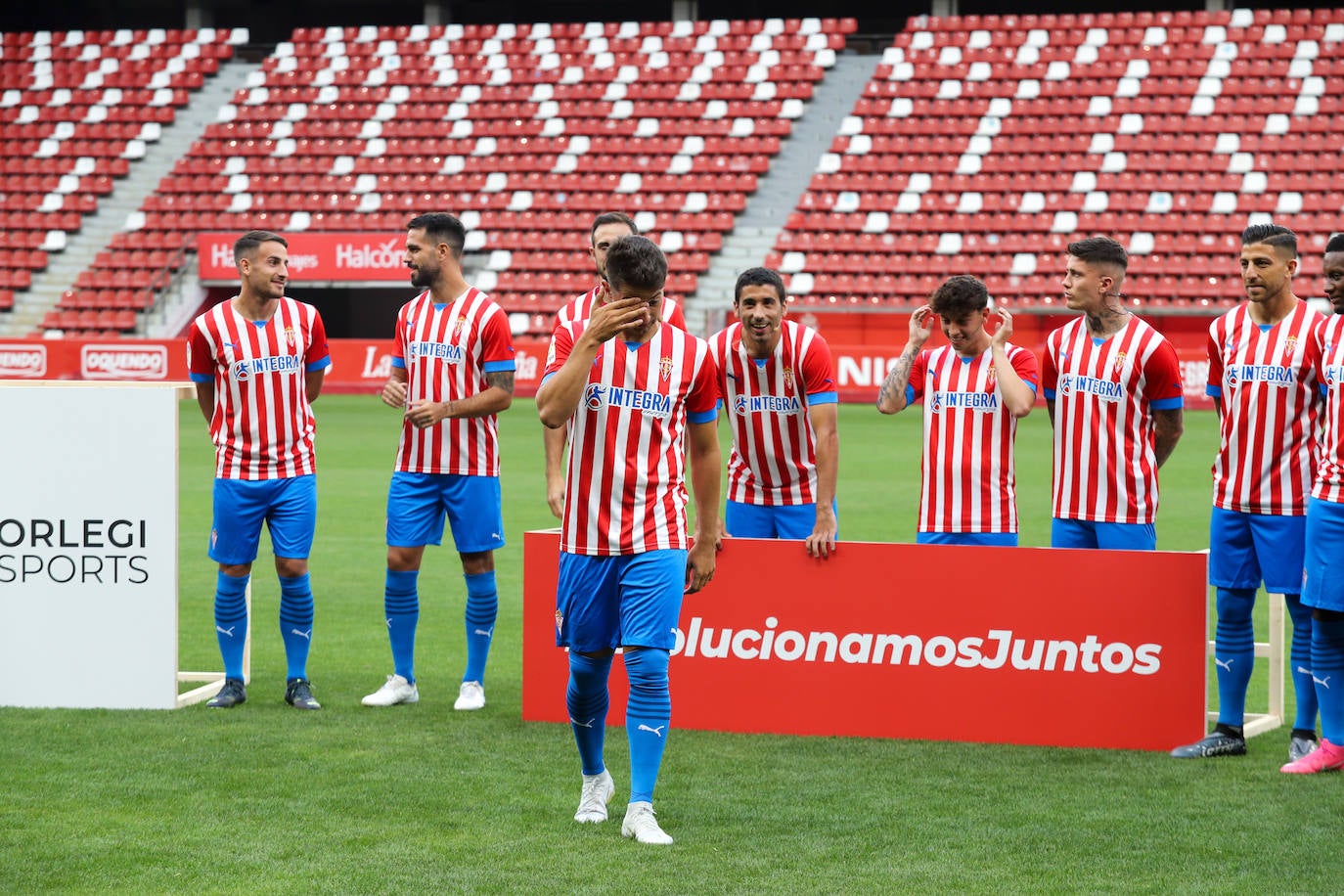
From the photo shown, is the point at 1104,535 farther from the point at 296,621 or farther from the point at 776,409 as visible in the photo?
the point at 296,621

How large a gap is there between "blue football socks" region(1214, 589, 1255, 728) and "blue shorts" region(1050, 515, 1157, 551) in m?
0.37

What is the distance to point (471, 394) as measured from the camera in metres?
6.87

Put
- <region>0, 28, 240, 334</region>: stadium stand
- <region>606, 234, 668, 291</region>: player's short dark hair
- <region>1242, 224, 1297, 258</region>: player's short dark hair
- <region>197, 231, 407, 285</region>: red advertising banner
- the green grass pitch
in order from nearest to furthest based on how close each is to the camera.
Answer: the green grass pitch, <region>606, 234, 668, 291</region>: player's short dark hair, <region>1242, 224, 1297, 258</region>: player's short dark hair, <region>197, 231, 407, 285</region>: red advertising banner, <region>0, 28, 240, 334</region>: stadium stand

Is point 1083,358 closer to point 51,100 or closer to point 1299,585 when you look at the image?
point 1299,585

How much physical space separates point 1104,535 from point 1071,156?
22791mm

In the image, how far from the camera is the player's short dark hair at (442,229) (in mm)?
6738

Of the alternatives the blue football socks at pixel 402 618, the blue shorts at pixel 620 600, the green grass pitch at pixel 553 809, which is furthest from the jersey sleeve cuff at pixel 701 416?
the blue football socks at pixel 402 618

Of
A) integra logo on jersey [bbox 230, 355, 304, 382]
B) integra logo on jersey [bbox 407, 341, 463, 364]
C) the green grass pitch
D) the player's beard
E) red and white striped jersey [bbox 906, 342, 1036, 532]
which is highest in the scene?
the player's beard

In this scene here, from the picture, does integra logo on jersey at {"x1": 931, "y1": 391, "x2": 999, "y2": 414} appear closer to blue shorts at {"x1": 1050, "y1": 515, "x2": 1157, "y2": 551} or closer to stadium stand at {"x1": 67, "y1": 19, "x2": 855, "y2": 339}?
blue shorts at {"x1": 1050, "y1": 515, "x2": 1157, "y2": 551}

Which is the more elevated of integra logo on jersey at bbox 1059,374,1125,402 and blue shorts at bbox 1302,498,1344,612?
integra logo on jersey at bbox 1059,374,1125,402

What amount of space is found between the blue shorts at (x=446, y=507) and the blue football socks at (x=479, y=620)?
15cm

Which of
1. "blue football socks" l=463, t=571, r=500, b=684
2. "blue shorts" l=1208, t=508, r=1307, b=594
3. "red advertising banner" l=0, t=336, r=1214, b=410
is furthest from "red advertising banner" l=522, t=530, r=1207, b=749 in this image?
"red advertising banner" l=0, t=336, r=1214, b=410

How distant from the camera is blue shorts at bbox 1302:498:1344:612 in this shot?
18.2 feet

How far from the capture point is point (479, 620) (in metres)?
6.93
